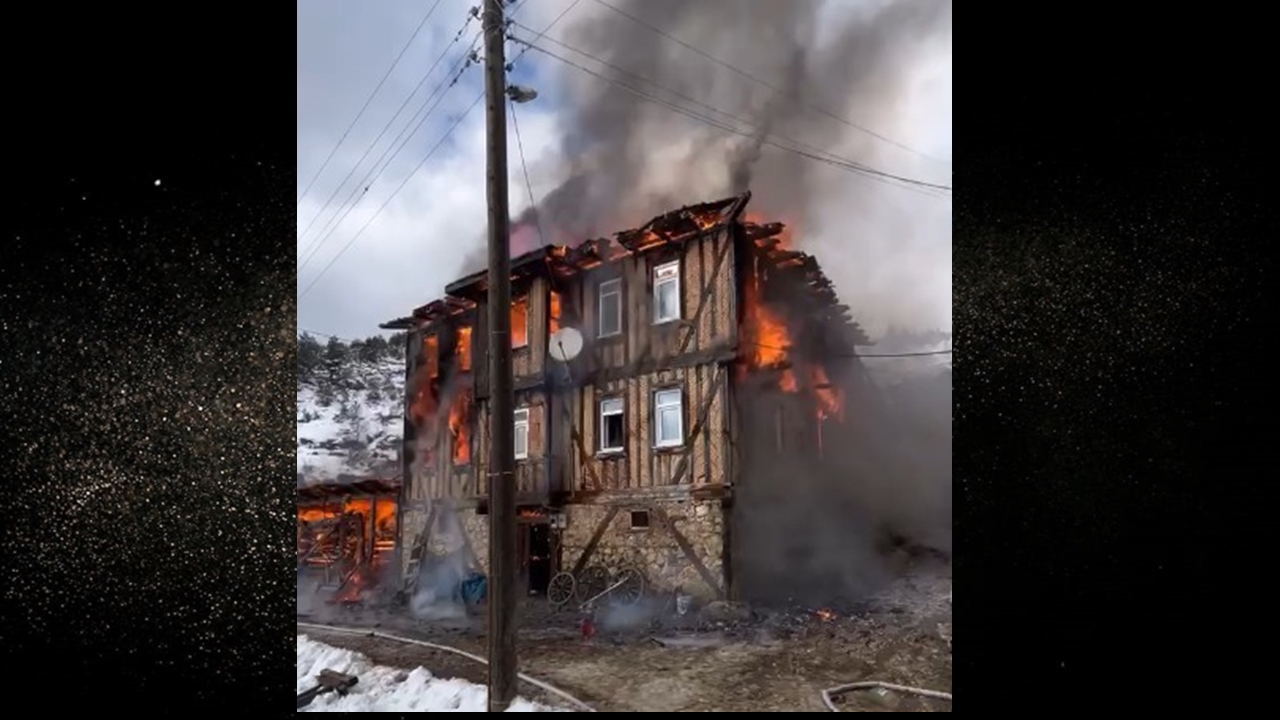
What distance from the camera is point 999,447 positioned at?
9.15 feet

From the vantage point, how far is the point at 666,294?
4.41 m

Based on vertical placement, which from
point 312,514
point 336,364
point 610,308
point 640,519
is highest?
point 610,308

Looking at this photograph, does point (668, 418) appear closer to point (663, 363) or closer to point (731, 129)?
point (663, 363)

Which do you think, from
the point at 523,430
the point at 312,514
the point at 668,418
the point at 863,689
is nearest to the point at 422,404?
the point at 523,430

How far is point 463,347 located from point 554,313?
58 centimetres

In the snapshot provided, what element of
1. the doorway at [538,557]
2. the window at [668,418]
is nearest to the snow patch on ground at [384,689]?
the doorway at [538,557]

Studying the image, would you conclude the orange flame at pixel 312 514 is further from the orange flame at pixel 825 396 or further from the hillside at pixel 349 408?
the orange flame at pixel 825 396

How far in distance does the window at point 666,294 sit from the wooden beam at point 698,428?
1.45 feet

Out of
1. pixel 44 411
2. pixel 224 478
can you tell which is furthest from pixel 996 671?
pixel 44 411

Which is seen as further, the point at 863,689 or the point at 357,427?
the point at 357,427

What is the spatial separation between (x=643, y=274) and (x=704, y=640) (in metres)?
2.04

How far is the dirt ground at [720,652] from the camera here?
2891 mm

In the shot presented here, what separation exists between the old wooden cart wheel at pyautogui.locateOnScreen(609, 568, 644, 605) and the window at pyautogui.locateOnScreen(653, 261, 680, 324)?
1508mm

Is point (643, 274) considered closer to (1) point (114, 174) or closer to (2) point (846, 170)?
(2) point (846, 170)
